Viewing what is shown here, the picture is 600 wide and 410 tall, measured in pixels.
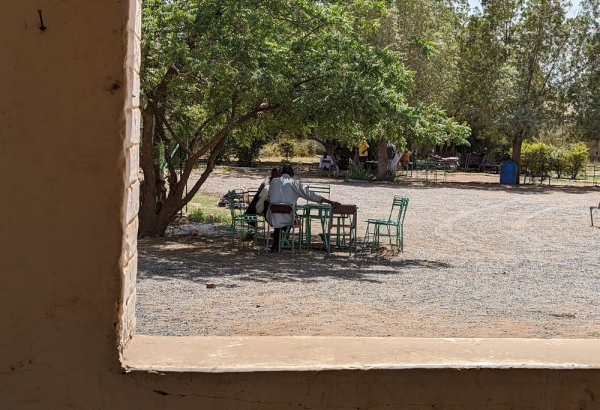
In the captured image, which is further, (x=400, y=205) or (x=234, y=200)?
(x=234, y=200)

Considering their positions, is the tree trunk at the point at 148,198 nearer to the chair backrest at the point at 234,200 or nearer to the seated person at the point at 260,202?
the chair backrest at the point at 234,200

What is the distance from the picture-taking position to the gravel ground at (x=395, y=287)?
24.9ft

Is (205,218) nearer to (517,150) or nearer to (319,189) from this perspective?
(319,189)

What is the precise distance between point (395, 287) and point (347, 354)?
7183 millimetres

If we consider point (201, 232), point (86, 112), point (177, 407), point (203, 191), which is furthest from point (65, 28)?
point (203, 191)

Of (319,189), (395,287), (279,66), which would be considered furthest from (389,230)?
(319,189)

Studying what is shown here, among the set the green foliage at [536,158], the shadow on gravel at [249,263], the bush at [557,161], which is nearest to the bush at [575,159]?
the bush at [557,161]

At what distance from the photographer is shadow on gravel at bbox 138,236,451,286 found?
1051 cm

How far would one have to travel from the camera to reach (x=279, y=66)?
11969 millimetres

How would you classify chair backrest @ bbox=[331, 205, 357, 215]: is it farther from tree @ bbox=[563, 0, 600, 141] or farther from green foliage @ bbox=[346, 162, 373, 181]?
tree @ bbox=[563, 0, 600, 141]

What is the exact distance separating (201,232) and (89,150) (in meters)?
12.5

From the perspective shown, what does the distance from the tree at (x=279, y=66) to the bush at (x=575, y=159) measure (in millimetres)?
24306

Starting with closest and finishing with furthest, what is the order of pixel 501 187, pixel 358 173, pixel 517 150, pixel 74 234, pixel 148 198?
pixel 74 234 → pixel 148 198 → pixel 501 187 → pixel 358 173 → pixel 517 150

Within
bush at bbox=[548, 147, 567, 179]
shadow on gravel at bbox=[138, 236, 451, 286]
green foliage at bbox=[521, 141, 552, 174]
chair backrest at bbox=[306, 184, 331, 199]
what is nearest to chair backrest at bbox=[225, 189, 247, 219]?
shadow on gravel at bbox=[138, 236, 451, 286]
